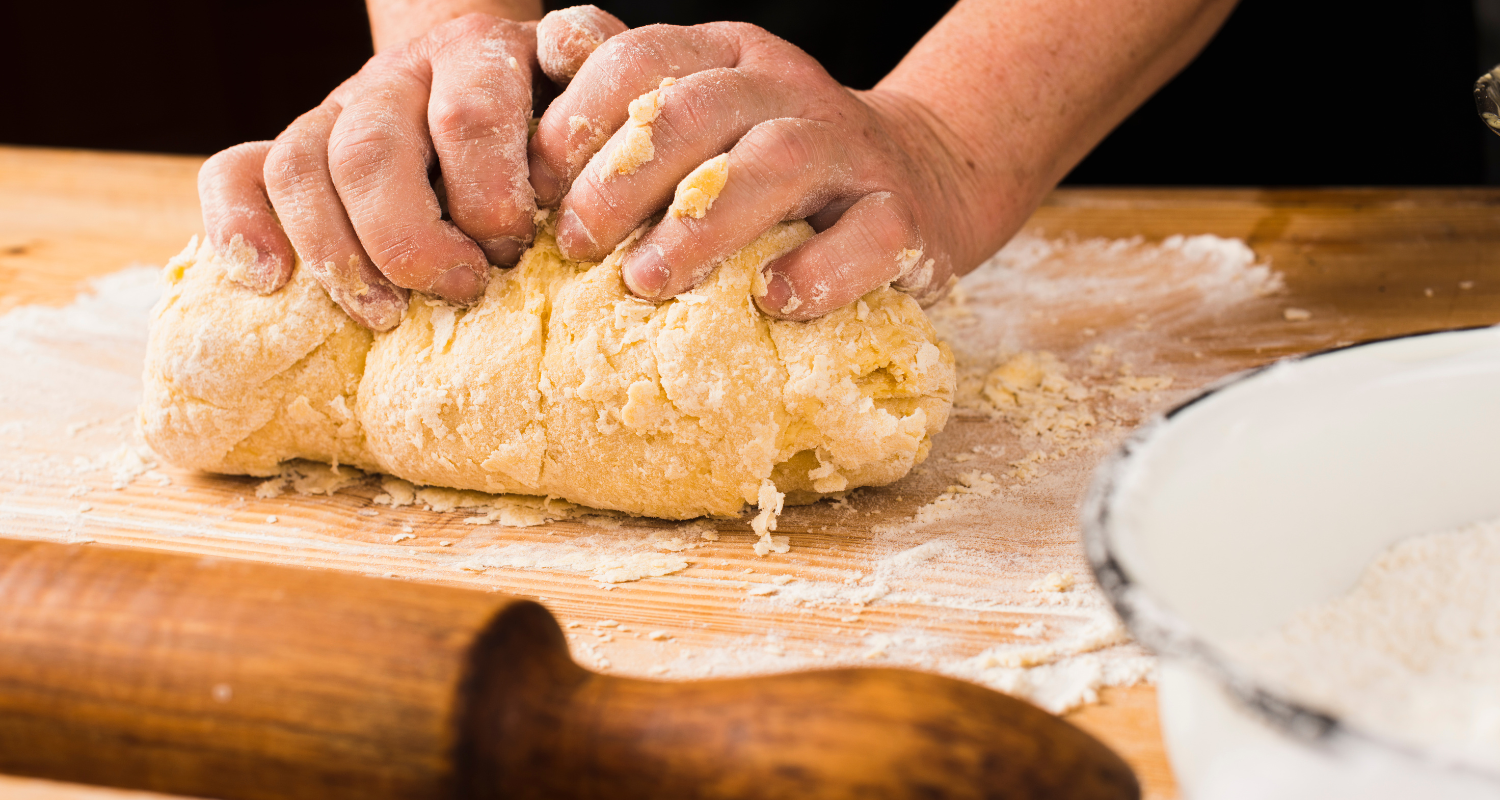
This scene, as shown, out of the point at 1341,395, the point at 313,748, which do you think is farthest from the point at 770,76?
the point at 313,748

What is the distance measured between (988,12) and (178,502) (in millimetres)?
Answer: 1265

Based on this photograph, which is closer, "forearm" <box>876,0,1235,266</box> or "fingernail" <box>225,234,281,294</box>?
"fingernail" <box>225,234,281,294</box>

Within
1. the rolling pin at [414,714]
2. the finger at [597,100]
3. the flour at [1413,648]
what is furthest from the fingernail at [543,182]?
the flour at [1413,648]

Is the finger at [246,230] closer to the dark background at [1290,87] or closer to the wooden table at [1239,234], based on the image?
the wooden table at [1239,234]

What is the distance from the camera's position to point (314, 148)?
49.6 inches

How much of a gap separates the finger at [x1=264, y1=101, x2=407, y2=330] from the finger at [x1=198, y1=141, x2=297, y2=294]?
4cm

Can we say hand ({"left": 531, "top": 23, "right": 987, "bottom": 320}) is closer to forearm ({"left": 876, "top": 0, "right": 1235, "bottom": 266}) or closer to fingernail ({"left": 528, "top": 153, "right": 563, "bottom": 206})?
fingernail ({"left": 528, "top": 153, "right": 563, "bottom": 206})

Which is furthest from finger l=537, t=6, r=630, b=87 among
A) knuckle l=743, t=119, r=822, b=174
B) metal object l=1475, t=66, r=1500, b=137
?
metal object l=1475, t=66, r=1500, b=137

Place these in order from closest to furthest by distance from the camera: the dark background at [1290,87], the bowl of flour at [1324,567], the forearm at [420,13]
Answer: the bowl of flour at [1324,567] → the forearm at [420,13] → the dark background at [1290,87]

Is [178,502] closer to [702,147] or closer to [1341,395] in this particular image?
[702,147]

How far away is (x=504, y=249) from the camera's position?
1.25 m

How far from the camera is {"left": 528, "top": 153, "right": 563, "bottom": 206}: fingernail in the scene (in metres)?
1.23

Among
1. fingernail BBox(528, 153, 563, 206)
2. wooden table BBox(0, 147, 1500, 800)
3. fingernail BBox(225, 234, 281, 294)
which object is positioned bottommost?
wooden table BBox(0, 147, 1500, 800)

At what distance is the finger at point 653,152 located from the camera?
1.15 metres
